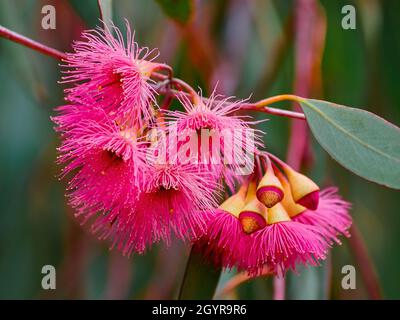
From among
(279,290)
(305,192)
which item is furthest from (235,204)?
(279,290)

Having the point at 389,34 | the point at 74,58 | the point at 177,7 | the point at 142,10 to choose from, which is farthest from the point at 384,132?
the point at 142,10

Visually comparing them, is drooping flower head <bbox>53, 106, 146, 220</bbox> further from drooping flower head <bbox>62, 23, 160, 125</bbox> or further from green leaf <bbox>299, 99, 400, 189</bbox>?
green leaf <bbox>299, 99, 400, 189</bbox>

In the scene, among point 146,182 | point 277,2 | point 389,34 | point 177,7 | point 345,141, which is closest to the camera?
point 146,182

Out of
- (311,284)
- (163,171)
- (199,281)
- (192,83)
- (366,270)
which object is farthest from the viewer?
(192,83)

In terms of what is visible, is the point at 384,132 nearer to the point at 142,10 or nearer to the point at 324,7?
the point at 324,7

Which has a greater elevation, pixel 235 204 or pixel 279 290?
pixel 235 204

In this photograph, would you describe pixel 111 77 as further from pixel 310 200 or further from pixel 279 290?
pixel 279 290

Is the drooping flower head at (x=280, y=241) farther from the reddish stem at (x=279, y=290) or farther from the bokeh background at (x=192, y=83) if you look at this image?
the bokeh background at (x=192, y=83)
